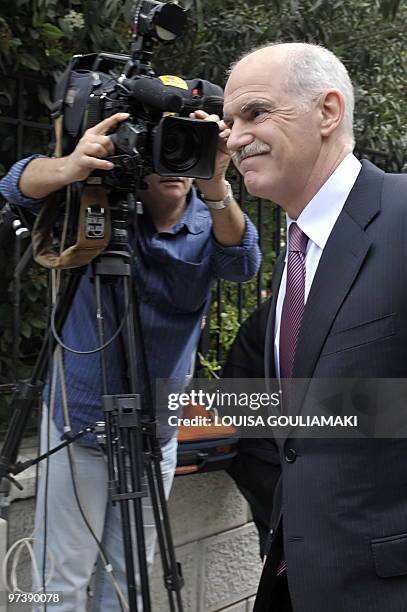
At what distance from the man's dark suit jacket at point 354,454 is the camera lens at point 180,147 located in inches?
22.2

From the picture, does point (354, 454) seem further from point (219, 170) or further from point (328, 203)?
point (219, 170)

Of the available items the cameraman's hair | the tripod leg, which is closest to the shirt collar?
the cameraman's hair

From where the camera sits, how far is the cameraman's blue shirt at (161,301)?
217 centimetres

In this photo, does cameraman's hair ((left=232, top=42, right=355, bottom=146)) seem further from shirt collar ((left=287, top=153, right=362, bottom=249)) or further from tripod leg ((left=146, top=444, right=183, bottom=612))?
tripod leg ((left=146, top=444, right=183, bottom=612))

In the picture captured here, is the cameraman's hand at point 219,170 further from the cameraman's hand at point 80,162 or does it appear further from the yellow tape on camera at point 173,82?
the cameraman's hand at point 80,162

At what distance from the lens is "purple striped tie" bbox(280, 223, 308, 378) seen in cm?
166

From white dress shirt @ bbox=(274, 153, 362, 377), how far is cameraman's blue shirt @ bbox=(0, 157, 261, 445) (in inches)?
24.3

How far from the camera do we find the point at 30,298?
2799 millimetres

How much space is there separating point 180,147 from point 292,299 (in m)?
0.55

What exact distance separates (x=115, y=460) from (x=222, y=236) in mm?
738

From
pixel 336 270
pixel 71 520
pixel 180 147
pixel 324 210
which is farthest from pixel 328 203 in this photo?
pixel 71 520

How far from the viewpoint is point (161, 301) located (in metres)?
2.25

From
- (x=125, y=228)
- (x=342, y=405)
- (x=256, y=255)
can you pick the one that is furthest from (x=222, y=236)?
(x=342, y=405)

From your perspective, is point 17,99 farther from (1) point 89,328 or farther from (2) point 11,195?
(1) point 89,328
